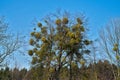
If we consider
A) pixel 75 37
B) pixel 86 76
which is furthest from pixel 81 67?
pixel 75 37

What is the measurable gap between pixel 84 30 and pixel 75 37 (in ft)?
4.42

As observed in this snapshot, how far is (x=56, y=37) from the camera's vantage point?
1498 cm

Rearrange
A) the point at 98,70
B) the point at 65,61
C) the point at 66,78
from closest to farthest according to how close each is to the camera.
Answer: the point at 65,61 < the point at 66,78 < the point at 98,70

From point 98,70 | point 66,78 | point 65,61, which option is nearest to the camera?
point 65,61

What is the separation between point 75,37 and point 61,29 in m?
1.83

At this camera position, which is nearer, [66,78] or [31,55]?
[31,55]

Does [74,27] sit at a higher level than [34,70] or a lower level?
higher

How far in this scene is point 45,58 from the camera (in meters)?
14.7

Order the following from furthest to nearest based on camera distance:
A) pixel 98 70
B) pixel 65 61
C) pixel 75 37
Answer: pixel 98 70
pixel 65 61
pixel 75 37

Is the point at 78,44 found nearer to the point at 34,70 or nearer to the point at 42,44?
the point at 42,44

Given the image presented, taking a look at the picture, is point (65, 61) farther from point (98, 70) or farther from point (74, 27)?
point (98, 70)

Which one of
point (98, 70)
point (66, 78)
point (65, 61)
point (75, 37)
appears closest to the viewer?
point (75, 37)

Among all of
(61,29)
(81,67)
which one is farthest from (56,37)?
(81,67)

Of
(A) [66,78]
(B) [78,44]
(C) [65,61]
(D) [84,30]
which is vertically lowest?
(A) [66,78]
